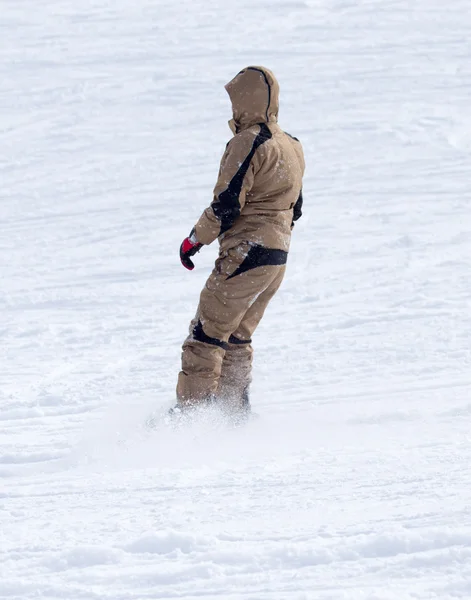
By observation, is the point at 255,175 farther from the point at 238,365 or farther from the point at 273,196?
the point at 238,365

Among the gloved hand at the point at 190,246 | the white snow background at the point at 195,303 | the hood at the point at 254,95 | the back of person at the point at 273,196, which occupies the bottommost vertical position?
the white snow background at the point at 195,303

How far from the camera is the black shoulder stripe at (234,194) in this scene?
3.90m

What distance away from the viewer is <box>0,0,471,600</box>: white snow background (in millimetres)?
2986

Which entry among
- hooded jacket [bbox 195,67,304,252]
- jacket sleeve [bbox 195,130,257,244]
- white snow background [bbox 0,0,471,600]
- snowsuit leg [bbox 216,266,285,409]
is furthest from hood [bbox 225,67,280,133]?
white snow background [bbox 0,0,471,600]

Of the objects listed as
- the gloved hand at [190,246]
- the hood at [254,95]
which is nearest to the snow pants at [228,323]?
the gloved hand at [190,246]

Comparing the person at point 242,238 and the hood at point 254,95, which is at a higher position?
the hood at point 254,95

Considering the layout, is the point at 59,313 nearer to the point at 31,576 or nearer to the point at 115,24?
the point at 31,576

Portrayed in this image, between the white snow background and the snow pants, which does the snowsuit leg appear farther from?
the white snow background

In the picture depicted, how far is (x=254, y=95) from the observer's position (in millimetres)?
3922

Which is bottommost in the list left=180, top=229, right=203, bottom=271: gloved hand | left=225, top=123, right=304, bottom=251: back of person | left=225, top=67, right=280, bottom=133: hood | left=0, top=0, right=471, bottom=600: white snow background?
left=0, top=0, right=471, bottom=600: white snow background

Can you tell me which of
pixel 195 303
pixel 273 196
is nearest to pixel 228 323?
pixel 273 196

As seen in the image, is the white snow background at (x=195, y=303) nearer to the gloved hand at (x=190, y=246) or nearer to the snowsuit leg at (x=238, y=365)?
the snowsuit leg at (x=238, y=365)

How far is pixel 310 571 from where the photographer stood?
9.30 ft

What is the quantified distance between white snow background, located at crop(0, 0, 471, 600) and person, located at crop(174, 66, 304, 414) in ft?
0.94
